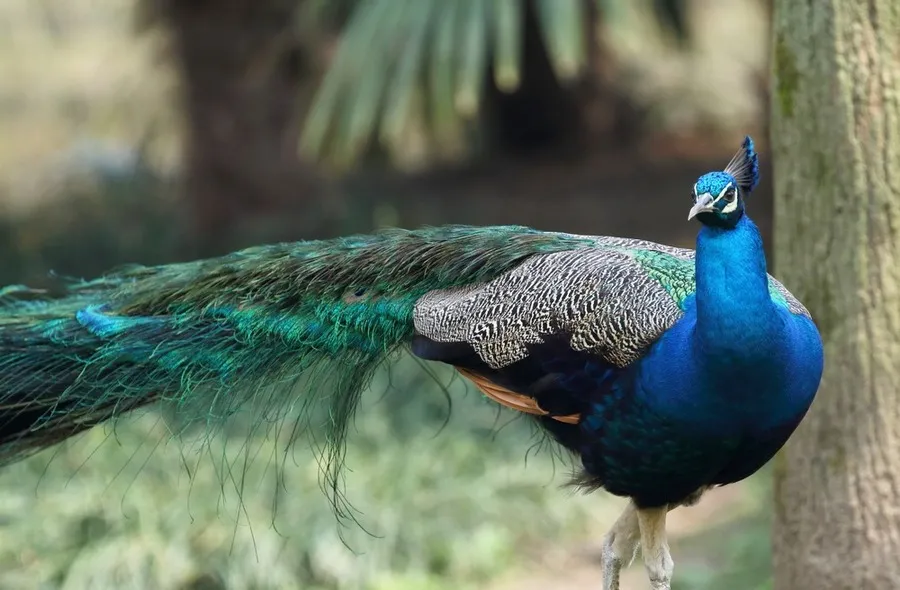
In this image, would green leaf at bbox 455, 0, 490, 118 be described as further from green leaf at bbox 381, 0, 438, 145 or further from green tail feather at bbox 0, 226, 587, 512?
green tail feather at bbox 0, 226, 587, 512

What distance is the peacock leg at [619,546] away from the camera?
129 inches

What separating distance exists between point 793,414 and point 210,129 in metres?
6.25

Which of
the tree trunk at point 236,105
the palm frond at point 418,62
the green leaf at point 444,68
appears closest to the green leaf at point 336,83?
the palm frond at point 418,62

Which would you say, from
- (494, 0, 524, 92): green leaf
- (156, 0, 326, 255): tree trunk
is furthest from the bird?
(156, 0, 326, 255): tree trunk

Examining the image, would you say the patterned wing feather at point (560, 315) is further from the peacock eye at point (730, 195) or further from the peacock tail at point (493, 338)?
the peacock eye at point (730, 195)

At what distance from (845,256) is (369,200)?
20.2 ft

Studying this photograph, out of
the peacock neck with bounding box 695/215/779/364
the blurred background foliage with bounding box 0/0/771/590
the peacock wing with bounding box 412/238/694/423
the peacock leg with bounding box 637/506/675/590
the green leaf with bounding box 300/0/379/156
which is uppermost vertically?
the peacock neck with bounding box 695/215/779/364

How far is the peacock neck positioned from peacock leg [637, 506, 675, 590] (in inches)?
29.7

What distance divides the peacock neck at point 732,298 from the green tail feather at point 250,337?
0.62 metres

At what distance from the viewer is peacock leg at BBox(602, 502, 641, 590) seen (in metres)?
3.28

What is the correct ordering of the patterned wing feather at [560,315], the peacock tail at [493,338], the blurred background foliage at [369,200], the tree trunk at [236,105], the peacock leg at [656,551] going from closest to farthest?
the peacock tail at [493,338] → the patterned wing feather at [560,315] → the peacock leg at [656,551] → the blurred background foliage at [369,200] → the tree trunk at [236,105]

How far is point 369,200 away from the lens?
29.6ft

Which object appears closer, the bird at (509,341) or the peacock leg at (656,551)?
the bird at (509,341)

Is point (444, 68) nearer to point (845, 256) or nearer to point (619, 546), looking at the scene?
point (845, 256)
